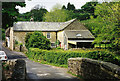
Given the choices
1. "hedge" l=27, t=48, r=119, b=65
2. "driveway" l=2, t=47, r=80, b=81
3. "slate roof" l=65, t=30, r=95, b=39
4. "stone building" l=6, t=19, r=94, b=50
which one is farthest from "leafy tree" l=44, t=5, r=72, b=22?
"driveway" l=2, t=47, r=80, b=81

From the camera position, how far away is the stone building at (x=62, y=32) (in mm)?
37312

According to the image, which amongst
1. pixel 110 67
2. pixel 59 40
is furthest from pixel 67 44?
pixel 110 67

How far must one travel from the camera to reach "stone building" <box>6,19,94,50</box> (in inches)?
1469

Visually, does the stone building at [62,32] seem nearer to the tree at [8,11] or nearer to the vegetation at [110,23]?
the vegetation at [110,23]

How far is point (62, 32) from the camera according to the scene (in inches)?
1578

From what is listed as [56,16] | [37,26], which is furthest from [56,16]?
[37,26]

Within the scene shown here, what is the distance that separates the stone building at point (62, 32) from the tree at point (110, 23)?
18.5m

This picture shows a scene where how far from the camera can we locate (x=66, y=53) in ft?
72.0

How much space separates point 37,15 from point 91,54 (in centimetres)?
6306

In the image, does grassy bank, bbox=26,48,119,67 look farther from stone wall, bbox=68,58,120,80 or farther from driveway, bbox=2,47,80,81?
stone wall, bbox=68,58,120,80

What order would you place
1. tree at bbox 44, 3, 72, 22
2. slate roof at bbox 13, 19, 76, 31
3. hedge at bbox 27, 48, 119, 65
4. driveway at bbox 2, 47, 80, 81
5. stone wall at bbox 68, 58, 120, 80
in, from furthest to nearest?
1. tree at bbox 44, 3, 72, 22
2. slate roof at bbox 13, 19, 76, 31
3. hedge at bbox 27, 48, 119, 65
4. driveway at bbox 2, 47, 80, 81
5. stone wall at bbox 68, 58, 120, 80

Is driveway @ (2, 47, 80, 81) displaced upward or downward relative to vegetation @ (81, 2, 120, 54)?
downward

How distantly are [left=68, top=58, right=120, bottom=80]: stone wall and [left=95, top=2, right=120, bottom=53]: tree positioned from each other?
388cm

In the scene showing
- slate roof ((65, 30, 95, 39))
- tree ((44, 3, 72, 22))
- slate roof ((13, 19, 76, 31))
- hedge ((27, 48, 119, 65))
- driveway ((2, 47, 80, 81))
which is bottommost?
driveway ((2, 47, 80, 81))
